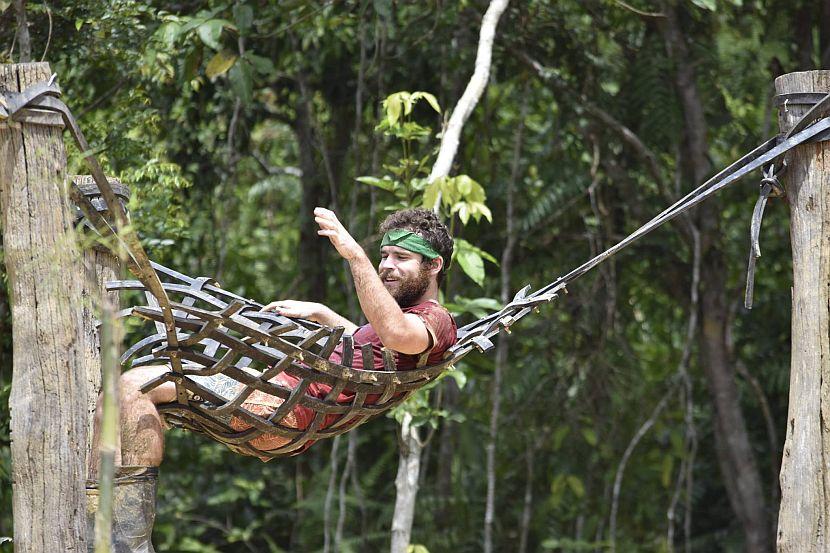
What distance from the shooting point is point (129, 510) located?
2.26 meters

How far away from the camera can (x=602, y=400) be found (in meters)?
5.43

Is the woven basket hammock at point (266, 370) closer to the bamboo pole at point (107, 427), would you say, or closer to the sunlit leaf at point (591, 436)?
the bamboo pole at point (107, 427)

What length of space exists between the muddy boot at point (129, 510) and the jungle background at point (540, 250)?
200 centimetres

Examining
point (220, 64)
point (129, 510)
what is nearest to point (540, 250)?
point (220, 64)

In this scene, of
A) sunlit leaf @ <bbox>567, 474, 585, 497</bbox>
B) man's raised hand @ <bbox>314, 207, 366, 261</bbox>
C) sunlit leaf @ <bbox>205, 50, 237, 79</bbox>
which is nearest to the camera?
man's raised hand @ <bbox>314, 207, 366, 261</bbox>

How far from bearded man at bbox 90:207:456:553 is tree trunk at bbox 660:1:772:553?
2.36 meters

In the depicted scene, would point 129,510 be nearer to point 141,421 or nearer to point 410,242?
point 141,421

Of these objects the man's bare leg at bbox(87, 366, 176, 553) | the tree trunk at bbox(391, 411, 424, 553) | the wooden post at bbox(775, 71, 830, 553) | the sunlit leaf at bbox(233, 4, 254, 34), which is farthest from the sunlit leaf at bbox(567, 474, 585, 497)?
the man's bare leg at bbox(87, 366, 176, 553)

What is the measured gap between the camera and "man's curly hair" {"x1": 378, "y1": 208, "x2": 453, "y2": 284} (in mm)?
2789

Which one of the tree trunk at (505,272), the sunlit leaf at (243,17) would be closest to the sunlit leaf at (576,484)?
the tree trunk at (505,272)

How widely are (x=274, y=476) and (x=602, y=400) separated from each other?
5.80 ft

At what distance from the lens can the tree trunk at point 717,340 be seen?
4.88 meters

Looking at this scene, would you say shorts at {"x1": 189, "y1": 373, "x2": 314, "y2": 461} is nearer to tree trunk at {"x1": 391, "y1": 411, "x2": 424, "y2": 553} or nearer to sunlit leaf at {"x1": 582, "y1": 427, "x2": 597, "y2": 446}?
tree trunk at {"x1": 391, "y1": 411, "x2": 424, "y2": 553}

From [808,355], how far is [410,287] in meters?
0.94
